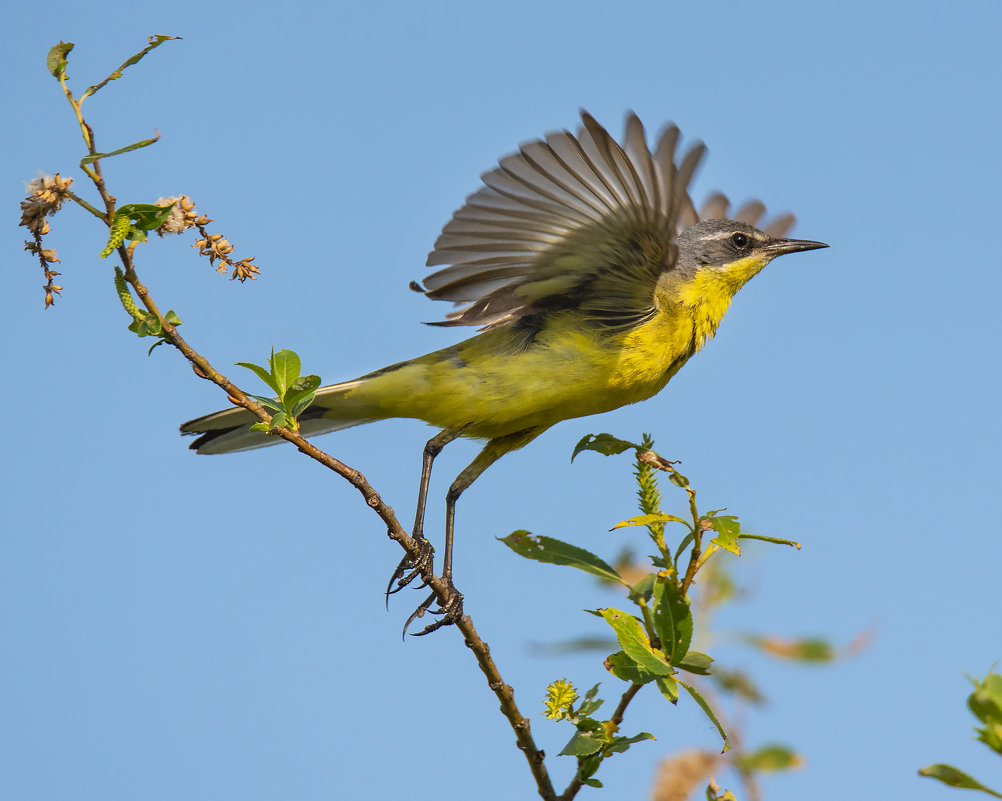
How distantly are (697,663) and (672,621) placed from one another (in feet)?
0.50

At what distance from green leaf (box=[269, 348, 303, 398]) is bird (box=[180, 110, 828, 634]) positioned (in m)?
2.11

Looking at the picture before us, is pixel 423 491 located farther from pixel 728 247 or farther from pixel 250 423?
pixel 728 247

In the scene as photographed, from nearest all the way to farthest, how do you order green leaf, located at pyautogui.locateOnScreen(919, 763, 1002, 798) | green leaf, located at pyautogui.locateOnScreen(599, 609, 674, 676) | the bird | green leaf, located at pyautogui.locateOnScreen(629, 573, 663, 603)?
green leaf, located at pyautogui.locateOnScreen(919, 763, 1002, 798) → green leaf, located at pyautogui.locateOnScreen(599, 609, 674, 676) → green leaf, located at pyautogui.locateOnScreen(629, 573, 663, 603) → the bird

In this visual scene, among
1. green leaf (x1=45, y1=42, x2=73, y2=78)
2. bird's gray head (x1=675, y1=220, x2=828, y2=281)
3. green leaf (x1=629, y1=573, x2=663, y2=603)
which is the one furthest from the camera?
bird's gray head (x1=675, y1=220, x2=828, y2=281)

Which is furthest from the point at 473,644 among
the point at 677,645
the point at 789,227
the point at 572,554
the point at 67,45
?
the point at 789,227

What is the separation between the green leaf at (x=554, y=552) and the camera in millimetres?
3510

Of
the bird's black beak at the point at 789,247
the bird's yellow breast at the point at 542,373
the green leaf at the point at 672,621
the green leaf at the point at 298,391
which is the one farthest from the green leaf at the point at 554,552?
the bird's black beak at the point at 789,247

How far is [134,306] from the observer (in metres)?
2.69

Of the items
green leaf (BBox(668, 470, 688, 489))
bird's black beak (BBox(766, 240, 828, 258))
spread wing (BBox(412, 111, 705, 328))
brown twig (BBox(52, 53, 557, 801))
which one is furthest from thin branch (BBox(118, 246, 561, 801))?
bird's black beak (BBox(766, 240, 828, 258))

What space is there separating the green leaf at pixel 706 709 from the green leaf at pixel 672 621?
0.08 metres

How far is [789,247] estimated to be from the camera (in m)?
6.83

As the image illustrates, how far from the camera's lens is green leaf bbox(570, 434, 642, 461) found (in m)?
3.66

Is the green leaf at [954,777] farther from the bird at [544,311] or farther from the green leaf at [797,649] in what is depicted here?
the bird at [544,311]

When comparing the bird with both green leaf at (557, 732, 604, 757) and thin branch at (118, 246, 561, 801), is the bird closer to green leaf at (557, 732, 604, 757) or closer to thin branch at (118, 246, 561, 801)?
thin branch at (118, 246, 561, 801)
